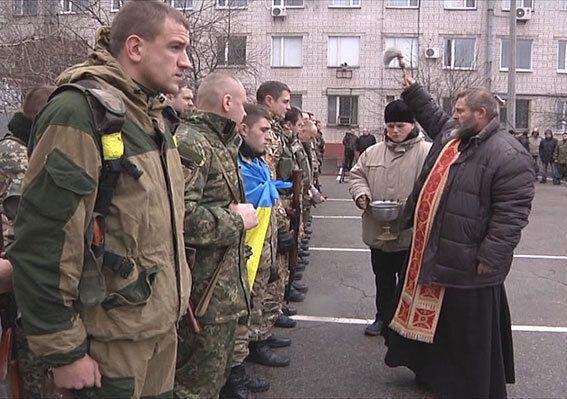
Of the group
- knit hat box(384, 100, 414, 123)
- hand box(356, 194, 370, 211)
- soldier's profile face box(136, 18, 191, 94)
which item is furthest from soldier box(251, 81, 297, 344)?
soldier's profile face box(136, 18, 191, 94)

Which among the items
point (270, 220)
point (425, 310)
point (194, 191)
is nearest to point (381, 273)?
point (425, 310)

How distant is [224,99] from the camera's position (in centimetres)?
339

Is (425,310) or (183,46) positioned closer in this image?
(183,46)

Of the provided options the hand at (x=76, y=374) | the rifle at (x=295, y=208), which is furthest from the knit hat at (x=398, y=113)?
the hand at (x=76, y=374)

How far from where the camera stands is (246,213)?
10.2 feet

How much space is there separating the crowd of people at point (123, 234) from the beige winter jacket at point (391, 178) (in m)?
2.10

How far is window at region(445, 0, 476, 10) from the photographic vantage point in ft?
97.1

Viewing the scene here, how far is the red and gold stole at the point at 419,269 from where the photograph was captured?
4004 mm

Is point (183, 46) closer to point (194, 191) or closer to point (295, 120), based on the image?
point (194, 191)

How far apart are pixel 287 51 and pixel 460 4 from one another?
8.85 metres

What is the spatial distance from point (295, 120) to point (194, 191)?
5017 millimetres

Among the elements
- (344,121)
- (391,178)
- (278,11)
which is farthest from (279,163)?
(278,11)

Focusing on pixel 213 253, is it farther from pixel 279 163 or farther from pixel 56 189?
pixel 279 163

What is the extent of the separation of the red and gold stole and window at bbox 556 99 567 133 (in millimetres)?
27468
